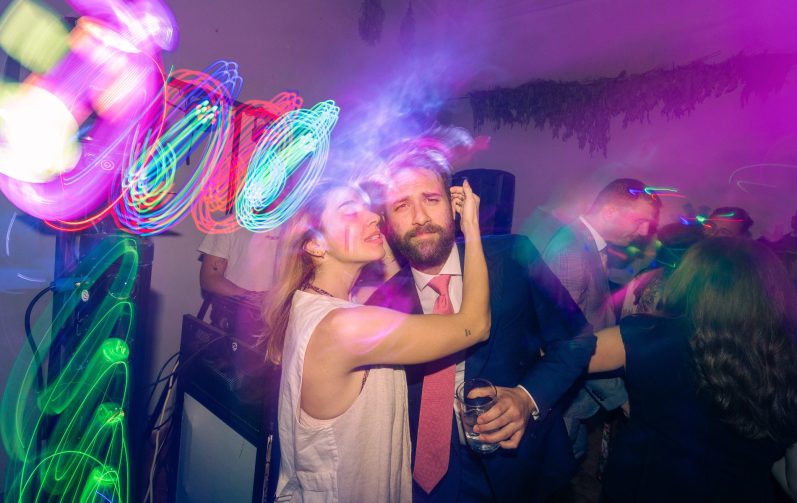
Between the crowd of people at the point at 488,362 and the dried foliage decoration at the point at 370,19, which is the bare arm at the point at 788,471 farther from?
the dried foliage decoration at the point at 370,19

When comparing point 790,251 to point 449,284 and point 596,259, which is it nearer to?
point 596,259

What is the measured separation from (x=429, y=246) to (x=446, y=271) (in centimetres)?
14

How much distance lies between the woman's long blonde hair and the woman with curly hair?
136 cm

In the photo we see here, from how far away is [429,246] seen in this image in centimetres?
178

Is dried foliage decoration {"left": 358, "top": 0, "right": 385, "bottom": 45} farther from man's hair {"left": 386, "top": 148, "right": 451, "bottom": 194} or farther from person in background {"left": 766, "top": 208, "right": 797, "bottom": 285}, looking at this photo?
person in background {"left": 766, "top": 208, "right": 797, "bottom": 285}

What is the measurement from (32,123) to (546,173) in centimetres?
624

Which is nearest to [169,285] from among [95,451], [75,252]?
[95,451]

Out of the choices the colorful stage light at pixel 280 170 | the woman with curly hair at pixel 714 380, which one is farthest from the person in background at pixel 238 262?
the woman with curly hair at pixel 714 380

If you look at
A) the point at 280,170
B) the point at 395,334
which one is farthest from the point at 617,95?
the point at 395,334

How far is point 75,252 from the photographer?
54.4 inches

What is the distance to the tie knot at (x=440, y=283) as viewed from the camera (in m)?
1.76

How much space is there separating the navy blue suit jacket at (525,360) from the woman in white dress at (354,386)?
0.56 feet

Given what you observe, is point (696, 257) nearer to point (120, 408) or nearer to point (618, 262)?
point (120, 408)

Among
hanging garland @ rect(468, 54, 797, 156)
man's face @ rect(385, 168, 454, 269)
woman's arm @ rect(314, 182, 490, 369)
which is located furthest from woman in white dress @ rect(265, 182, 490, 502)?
hanging garland @ rect(468, 54, 797, 156)
